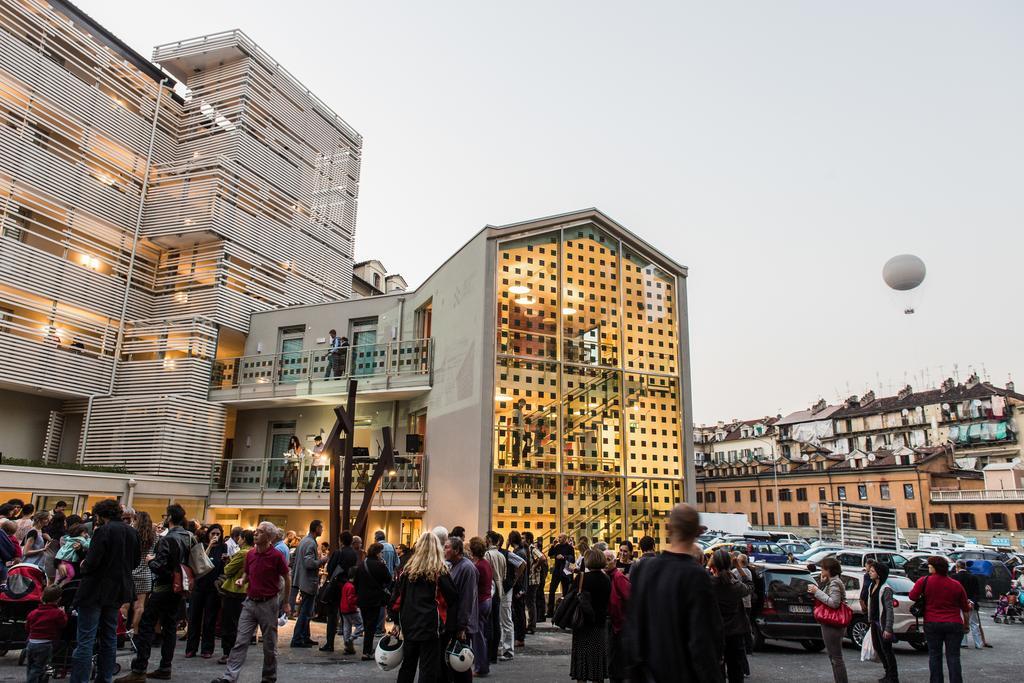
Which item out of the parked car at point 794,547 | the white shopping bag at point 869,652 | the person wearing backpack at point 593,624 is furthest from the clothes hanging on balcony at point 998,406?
the person wearing backpack at point 593,624

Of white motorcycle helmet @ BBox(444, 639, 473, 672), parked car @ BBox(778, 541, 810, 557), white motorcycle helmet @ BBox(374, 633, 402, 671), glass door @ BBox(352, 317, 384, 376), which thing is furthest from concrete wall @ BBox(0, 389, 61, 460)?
parked car @ BBox(778, 541, 810, 557)

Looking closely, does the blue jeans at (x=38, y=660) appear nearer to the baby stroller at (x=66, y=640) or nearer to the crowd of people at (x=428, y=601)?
the crowd of people at (x=428, y=601)

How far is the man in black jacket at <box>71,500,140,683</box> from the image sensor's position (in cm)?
645

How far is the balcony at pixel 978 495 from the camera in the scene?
183 feet

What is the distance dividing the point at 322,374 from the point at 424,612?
16980mm

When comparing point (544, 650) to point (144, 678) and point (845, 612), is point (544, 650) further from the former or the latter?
point (144, 678)

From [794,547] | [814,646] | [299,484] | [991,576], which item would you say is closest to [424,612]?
[814,646]

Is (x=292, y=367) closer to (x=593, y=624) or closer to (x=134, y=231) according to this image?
(x=134, y=231)

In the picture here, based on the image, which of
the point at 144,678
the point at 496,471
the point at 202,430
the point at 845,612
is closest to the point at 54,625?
the point at 144,678

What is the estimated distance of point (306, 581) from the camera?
11453 mm

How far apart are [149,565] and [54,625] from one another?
3.90 ft

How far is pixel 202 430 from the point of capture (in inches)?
898

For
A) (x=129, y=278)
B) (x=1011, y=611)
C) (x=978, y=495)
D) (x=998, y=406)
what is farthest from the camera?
(x=998, y=406)

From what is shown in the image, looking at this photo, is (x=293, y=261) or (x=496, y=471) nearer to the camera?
(x=496, y=471)
